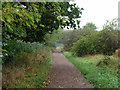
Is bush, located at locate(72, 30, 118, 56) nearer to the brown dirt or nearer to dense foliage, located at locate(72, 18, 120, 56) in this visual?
dense foliage, located at locate(72, 18, 120, 56)

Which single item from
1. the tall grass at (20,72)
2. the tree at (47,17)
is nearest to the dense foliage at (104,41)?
the tall grass at (20,72)

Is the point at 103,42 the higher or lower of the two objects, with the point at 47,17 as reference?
lower

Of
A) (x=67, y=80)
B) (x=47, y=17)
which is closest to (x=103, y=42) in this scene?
(x=67, y=80)

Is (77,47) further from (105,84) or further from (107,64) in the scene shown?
(105,84)

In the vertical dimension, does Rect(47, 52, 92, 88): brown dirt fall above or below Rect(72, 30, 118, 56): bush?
below

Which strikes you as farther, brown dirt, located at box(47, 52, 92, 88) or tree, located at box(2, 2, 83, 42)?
brown dirt, located at box(47, 52, 92, 88)

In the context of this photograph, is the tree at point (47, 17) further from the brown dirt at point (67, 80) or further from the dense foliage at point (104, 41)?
the dense foliage at point (104, 41)

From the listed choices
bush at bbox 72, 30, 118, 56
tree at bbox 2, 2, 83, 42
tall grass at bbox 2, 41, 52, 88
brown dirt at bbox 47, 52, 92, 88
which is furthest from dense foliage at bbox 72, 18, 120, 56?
tree at bbox 2, 2, 83, 42

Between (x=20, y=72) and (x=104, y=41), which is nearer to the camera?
(x=20, y=72)

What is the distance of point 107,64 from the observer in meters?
10.1

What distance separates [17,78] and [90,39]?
9.98 meters

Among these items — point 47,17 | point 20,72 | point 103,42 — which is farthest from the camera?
point 103,42

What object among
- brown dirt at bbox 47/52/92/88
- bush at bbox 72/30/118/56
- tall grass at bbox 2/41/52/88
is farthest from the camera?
bush at bbox 72/30/118/56

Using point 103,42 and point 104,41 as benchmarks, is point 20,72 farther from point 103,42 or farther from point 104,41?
point 104,41
